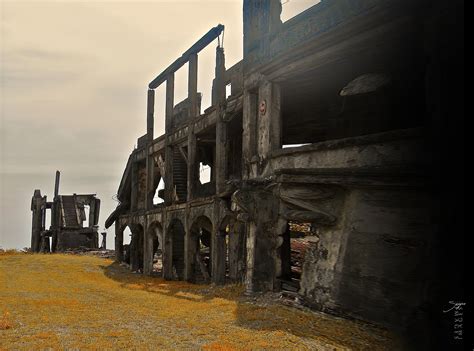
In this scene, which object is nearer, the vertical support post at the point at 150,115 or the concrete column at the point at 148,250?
the concrete column at the point at 148,250

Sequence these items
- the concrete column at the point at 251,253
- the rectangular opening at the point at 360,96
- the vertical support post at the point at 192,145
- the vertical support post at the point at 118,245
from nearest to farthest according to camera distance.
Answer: the rectangular opening at the point at 360,96
the concrete column at the point at 251,253
the vertical support post at the point at 192,145
the vertical support post at the point at 118,245

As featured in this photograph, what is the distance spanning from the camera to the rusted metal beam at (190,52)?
68.4 feet

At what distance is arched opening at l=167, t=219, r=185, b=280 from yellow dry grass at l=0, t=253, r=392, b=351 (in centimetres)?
718

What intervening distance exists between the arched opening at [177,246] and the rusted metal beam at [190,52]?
772 centimetres

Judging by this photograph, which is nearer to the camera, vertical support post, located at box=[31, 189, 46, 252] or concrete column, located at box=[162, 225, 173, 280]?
concrete column, located at box=[162, 225, 173, 280]

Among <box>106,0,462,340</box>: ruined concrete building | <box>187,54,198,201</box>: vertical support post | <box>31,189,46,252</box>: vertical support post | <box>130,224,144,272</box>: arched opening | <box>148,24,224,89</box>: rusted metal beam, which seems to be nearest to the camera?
<box>106,0,462,340</box>: ruined concrete building

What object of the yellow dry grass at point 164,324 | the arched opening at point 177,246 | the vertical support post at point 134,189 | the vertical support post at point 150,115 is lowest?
the yellow dry grass at point 164,324

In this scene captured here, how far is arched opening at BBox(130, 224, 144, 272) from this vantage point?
28.4 metres

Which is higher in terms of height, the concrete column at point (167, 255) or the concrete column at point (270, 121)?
the concrete column at point (270, 121)

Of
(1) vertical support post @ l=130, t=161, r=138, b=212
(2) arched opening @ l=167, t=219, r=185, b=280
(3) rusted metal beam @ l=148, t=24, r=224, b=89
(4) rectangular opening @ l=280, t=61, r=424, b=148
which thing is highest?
(3) rusted metal beam @ l=148, t=24, r=224, b=89

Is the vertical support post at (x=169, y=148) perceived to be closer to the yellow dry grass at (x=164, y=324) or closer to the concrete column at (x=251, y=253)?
the yellow dry grass at (x=164, y=324)
